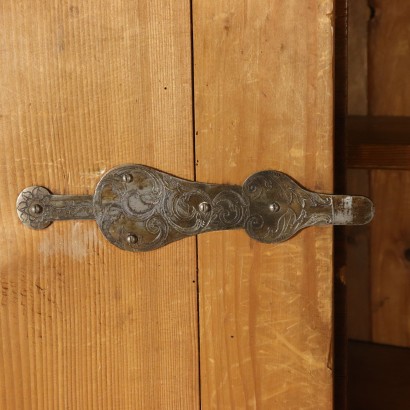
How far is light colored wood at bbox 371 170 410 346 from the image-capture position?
3.19 ft

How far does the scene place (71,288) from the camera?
60 centimetres

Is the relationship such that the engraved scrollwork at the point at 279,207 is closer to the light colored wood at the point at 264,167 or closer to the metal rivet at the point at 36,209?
the light colored wood at the point at 264,167

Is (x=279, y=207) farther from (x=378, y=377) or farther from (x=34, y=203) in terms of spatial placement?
(x=378, y=377)

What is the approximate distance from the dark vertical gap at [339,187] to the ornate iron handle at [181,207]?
43 millimetres

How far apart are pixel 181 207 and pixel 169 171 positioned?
4cm

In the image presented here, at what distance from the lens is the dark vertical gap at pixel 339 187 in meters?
0.61

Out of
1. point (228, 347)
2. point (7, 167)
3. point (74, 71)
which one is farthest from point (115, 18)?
point (228, 347)

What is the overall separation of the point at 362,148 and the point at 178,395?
14.0 inches

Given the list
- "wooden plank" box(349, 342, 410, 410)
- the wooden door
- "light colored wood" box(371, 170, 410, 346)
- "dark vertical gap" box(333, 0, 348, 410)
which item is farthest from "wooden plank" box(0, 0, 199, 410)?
"light colored wood" box(371, 170, 410, 346)

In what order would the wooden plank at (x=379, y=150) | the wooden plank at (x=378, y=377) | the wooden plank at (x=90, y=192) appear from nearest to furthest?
the wooden plank at (x=90, y=192)
the wooden plank at (x=379, y=150)
the wooden plank at (x=378, y=377)

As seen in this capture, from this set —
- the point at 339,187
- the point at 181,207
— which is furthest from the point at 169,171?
the point at 339,187

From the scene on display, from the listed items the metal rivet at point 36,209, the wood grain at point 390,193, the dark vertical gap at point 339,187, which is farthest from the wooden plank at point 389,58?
the metal rivet at point 36,209

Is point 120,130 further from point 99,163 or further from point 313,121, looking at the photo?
point 313,121

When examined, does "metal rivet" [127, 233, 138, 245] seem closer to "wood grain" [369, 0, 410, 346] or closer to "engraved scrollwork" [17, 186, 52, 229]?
"engraved scrollwork" [17, 186, 52, 229]
